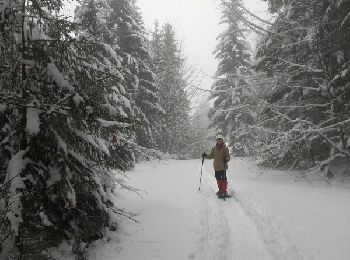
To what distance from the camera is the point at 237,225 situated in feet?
27.9

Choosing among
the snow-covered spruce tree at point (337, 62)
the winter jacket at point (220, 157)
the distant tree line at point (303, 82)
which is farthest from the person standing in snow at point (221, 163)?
the snow-covered spruce tree at point (337, 62)

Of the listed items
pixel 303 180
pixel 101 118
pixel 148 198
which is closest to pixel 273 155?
pixel 303 180

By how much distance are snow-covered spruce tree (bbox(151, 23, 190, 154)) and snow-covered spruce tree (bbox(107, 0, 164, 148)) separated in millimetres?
5882

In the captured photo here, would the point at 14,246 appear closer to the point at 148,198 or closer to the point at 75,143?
the point at 75,143

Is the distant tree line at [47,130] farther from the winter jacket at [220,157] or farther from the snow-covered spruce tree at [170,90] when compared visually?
the snow-covered spruce tree at [170,90]

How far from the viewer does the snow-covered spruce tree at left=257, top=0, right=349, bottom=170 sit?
12734 mm

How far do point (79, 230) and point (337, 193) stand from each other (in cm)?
808

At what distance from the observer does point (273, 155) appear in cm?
1366

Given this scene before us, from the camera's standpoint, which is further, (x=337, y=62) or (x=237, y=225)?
(x=337, y=62)

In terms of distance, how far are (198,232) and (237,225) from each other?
1.02 meters

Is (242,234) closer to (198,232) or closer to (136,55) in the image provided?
(198,232)

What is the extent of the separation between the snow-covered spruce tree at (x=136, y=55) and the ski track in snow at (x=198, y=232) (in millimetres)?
12223

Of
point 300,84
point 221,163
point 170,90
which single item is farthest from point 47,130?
point 170,90

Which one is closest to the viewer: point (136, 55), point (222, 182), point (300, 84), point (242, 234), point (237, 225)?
point (242, 234)
